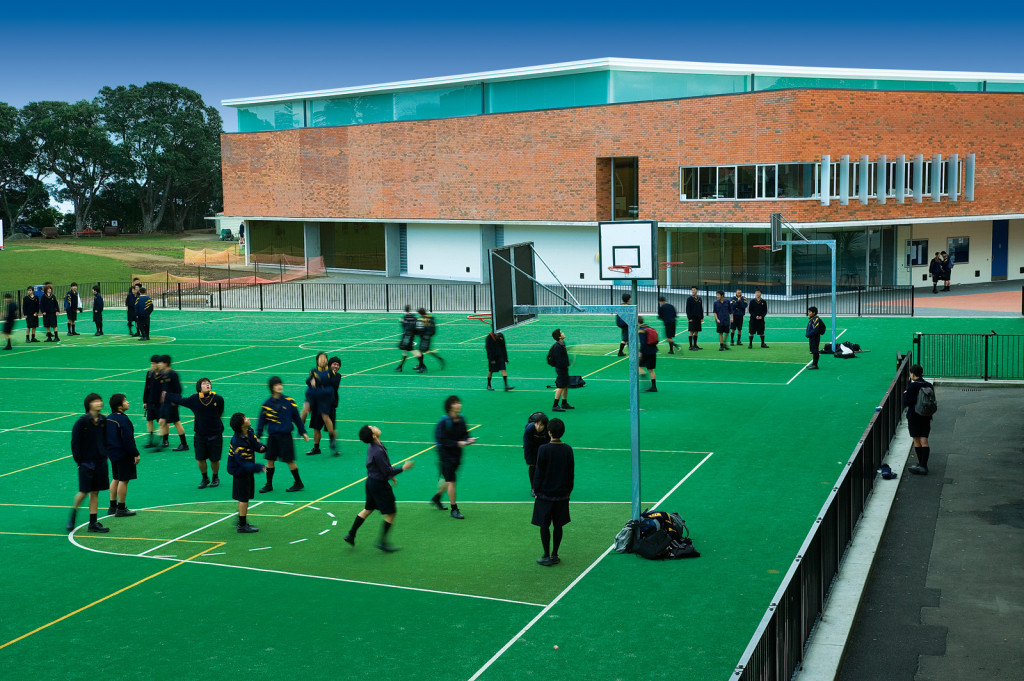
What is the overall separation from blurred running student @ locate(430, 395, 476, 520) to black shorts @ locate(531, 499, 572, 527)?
2.23 m

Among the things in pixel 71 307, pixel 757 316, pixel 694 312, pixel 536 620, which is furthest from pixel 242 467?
pixel 71 307

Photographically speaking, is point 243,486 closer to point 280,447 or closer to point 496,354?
point 280,447

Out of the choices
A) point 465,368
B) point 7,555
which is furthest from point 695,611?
point 465,368

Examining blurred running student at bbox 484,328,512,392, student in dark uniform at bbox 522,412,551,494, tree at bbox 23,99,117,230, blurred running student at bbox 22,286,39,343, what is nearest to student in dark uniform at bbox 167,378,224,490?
student in dark uniform at bbox 522,412,551,494

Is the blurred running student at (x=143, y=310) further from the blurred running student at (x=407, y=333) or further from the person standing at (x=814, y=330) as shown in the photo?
the person standing at (x=814, y=330)

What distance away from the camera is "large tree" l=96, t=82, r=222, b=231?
366 feet

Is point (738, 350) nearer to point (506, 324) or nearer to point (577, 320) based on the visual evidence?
point (577, 320)

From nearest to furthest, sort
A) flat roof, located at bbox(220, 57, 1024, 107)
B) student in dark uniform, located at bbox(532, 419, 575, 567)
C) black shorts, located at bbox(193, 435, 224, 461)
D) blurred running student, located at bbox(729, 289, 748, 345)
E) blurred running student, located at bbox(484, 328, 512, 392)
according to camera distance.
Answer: student in dark uniform, located at bbox(532, 419, 575, 567), black shorts, located at bbox(193, 435, 224, 461), blurred running student, located at bbox(484, 328, 512, 392), blurred running student, located at bbox(729, 289, 748, 345), flat roof, located at bbox(220, 57, 1024, 107)

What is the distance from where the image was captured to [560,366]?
75.1ft

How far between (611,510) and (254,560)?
5090 millimetres

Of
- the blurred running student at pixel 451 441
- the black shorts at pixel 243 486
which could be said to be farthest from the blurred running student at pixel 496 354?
the black shorts at pixel 243 486

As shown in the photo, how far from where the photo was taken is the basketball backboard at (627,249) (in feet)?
57.9

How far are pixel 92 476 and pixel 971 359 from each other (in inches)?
897

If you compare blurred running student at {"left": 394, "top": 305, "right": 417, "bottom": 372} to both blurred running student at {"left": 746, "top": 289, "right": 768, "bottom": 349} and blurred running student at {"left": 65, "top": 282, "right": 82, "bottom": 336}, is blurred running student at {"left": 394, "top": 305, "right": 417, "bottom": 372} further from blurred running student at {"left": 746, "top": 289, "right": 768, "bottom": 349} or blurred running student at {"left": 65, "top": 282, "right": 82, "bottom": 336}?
blurred running student at {"left": 65, "top": 282, "right": 82, "bottom": 336}
